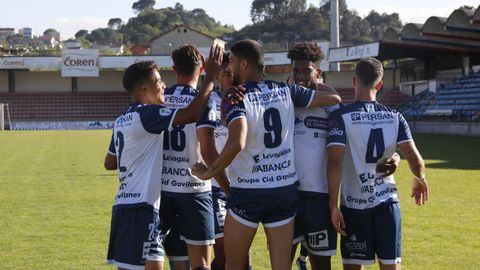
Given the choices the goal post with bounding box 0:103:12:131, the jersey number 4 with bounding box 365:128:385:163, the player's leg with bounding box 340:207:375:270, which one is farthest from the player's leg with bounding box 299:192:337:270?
the goal post with bounding box 0:103:12:131

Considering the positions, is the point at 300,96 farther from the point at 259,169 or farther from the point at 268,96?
the point at 259,169

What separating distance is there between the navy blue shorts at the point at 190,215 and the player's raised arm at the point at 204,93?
2.62ft

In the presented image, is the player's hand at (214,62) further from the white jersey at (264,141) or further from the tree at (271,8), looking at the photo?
the tree at (271,8)

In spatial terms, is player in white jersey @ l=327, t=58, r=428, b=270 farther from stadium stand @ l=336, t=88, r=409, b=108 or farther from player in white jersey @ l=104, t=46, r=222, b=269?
stadium stand @ l=336, t=88, r=409, b=108

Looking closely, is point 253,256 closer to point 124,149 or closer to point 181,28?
point 124,149

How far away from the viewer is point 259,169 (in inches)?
193

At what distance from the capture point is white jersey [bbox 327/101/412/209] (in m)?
5.20

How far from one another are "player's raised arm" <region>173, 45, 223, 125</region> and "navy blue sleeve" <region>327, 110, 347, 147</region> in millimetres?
993

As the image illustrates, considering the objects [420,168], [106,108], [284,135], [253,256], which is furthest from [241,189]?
[106,108]

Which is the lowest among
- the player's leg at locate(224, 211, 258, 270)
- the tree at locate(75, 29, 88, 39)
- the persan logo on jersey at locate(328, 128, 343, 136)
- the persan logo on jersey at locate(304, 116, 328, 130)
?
the player's leg at locate(224, 211, 258, 270)

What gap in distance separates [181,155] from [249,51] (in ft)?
3.64

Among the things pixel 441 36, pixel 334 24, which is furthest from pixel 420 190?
pixel 334 24

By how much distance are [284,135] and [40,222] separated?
22.2 feet

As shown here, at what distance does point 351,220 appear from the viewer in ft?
17.4
